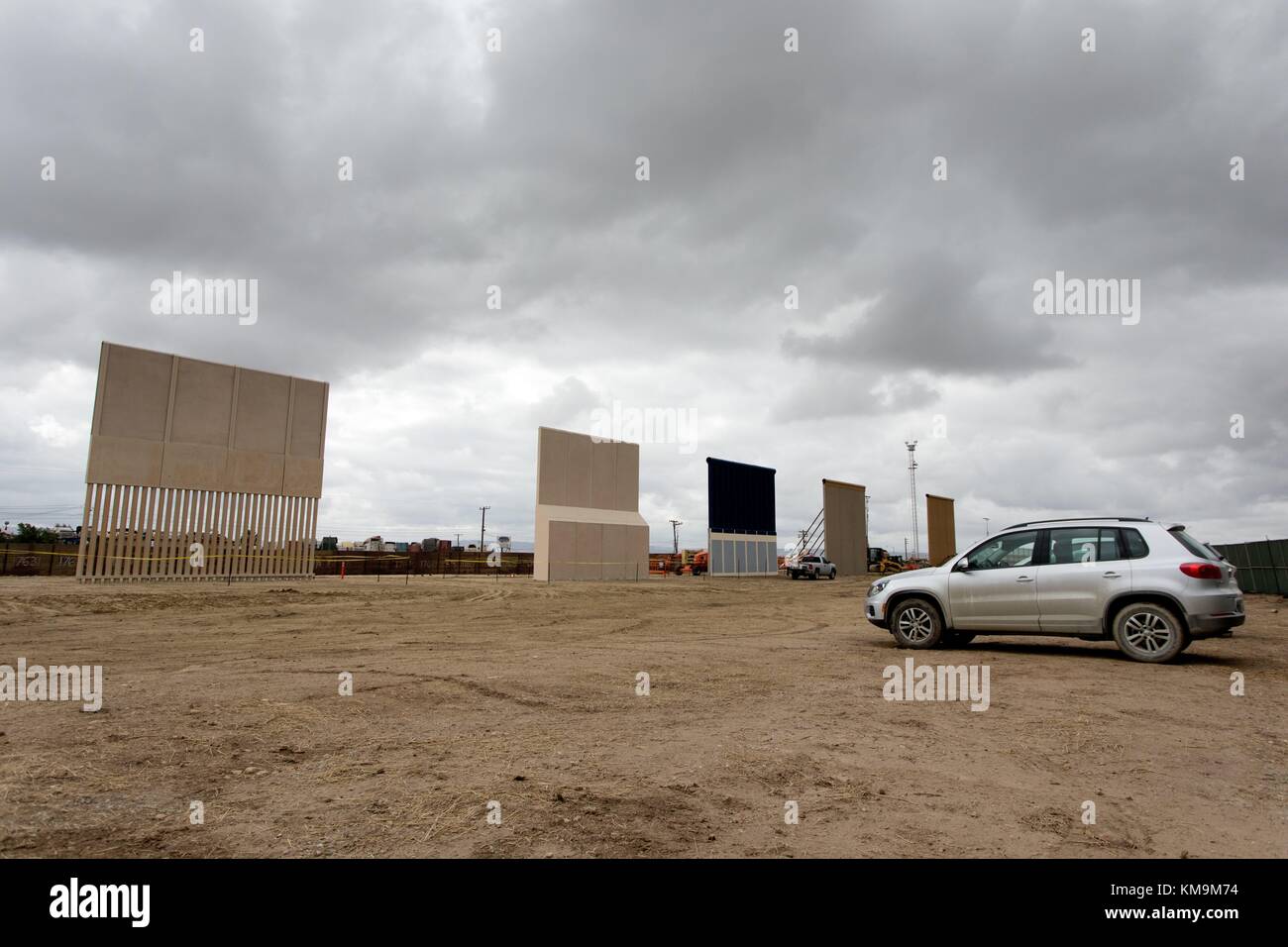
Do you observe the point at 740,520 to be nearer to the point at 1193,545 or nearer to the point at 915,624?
the point at 915,624

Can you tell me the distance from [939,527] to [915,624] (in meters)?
50.9

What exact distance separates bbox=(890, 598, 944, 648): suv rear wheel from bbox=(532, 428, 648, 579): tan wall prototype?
24.9 meters

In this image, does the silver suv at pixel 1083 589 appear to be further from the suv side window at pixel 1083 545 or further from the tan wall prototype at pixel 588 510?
the tan wall prototype at pixel 588 510

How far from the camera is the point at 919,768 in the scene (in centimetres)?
457

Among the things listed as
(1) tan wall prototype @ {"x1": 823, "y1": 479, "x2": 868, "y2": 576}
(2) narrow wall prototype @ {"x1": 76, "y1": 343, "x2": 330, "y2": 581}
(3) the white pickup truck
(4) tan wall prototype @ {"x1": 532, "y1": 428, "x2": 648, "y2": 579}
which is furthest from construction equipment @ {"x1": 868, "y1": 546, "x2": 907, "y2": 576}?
(2) narrow wall prototype @ {"x1": 76, "y1": 343, "x2": 330, "y2": 581}

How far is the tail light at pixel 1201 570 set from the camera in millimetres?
8555

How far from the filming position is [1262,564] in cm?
2497

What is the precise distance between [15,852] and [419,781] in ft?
5.65

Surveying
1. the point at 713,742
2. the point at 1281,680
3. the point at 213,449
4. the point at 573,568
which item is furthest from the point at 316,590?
the point at 1281,680

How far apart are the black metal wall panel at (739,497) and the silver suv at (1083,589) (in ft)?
117

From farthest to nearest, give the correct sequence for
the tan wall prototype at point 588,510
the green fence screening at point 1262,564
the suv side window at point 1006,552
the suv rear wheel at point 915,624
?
the tan wall prototype at point 588,510, the green fence screening at point 1262,564, the suv rear wheel at point 915,624, the suv side window at point 1006,552

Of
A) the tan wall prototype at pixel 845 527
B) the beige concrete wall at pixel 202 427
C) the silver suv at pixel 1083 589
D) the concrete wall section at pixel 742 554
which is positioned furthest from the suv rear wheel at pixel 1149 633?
the tan wall prototype at pixel 845 527

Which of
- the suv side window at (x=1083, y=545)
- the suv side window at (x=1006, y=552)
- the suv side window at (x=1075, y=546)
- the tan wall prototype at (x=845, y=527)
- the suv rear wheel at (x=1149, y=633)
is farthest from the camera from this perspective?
the tan wall prototype at (x=845, y=527)
